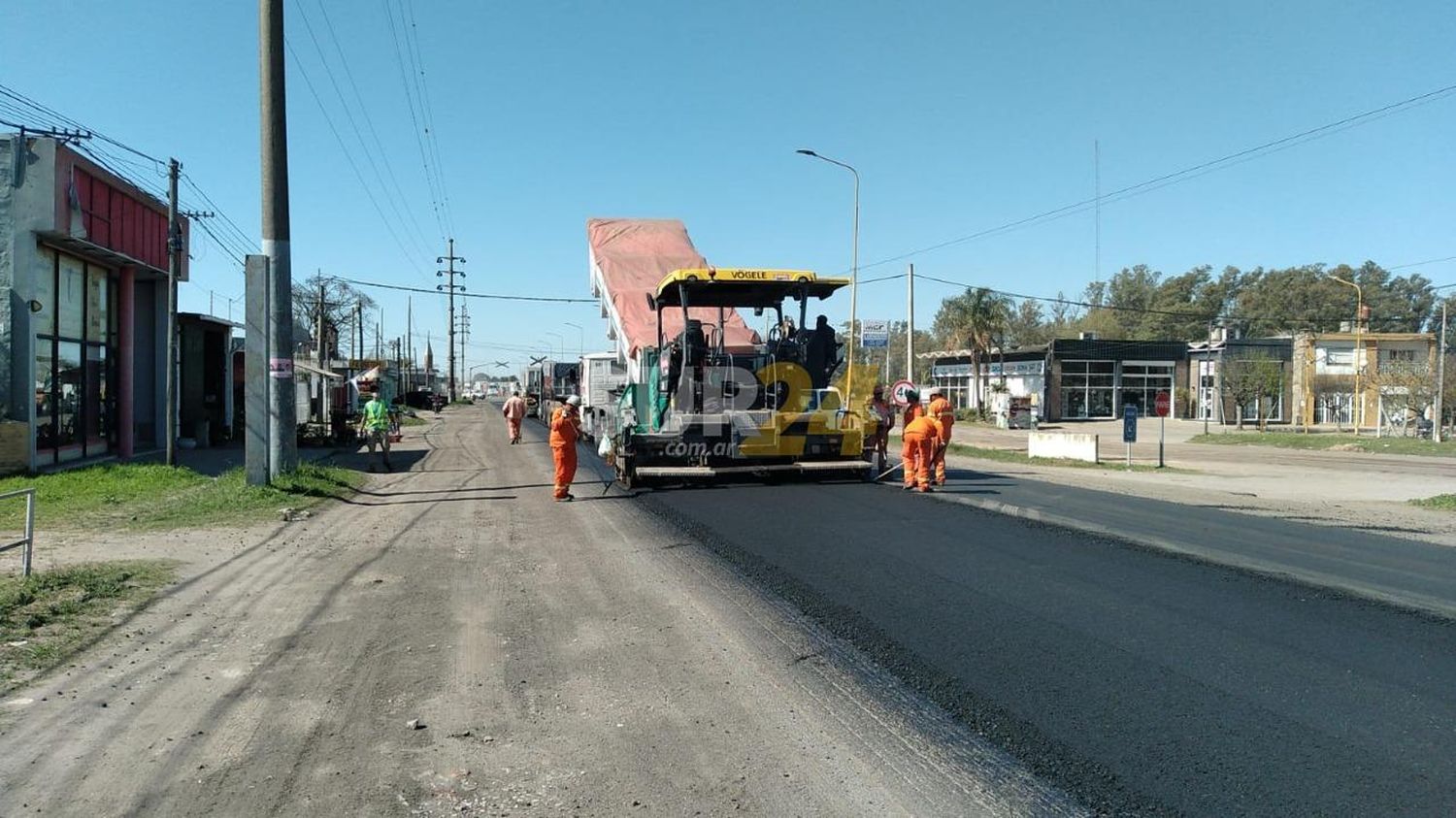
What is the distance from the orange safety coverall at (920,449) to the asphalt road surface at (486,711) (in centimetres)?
587

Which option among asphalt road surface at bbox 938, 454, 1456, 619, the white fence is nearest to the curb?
asphalt road surface at bbox 938, 454, 1456, 619

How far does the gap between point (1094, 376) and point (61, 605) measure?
5709cm

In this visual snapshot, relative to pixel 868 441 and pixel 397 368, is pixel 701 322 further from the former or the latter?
pixel 397 368

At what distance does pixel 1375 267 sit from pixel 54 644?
112 metres

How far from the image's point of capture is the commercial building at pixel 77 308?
573 inches

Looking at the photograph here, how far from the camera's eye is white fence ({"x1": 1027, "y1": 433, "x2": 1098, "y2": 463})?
85.6 ft

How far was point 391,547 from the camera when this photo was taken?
9.48m

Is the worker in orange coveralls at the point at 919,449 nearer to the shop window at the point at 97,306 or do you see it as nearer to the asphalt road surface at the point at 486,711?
the asphalt road surface at the point at 486,711

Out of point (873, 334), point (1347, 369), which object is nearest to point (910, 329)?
point (873, 334)

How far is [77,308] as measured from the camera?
55.1 ft

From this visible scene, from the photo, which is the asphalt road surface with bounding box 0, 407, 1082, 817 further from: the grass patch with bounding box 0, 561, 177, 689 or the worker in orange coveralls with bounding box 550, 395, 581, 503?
the worker in orange coveralls with bounding box 550, 395, 581, 503

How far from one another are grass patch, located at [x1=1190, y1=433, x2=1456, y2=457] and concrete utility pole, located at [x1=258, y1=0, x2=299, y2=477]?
33.8 metres

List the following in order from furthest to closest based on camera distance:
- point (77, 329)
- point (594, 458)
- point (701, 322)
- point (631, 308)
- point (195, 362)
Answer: point (195, 362)
point (594, 458)
point (631, 308)
point (77, 329)
point (701, 322)

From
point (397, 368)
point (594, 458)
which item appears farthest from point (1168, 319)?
point (594, 458)
